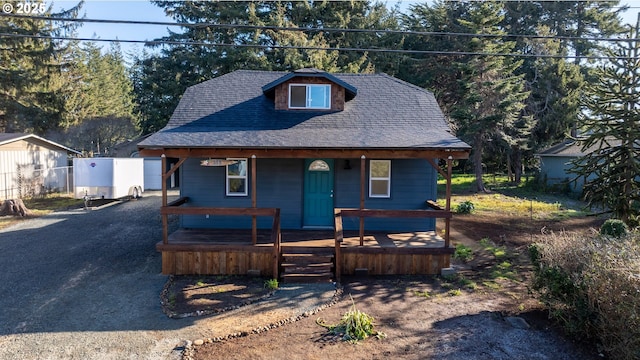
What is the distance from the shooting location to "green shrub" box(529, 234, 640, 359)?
183 inches

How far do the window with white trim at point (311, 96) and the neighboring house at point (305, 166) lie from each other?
31 millimetres

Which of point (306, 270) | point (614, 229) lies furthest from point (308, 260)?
point (614, 229)

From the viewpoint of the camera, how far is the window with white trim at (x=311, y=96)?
459 inches

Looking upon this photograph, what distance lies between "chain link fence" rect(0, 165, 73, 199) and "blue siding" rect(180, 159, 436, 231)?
15.0m

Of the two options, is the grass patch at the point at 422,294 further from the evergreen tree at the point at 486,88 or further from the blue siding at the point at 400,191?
the evergreen tree at the point at 486,88

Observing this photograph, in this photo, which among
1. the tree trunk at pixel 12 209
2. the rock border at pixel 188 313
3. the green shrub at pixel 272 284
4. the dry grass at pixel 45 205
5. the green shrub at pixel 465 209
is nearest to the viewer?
the rock border at pixel 188 313

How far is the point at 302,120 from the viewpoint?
36.6 ft

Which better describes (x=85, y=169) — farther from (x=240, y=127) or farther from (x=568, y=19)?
(x=568, y=19)

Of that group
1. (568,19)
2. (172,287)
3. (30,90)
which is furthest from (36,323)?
(568,19)

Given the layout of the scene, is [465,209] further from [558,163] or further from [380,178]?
[558,163]

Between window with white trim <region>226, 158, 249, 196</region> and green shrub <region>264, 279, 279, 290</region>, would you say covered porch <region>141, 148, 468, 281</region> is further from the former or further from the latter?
window with white trim <region>226, 158, 249, 196</region>

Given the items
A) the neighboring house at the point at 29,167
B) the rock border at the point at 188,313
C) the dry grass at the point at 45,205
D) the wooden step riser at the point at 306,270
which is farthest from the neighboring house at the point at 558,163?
the neighboring house at the point at 29,167

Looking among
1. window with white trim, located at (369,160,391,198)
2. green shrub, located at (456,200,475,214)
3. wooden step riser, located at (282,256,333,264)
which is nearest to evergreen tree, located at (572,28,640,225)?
green shrub, located at (456,200,475,214)

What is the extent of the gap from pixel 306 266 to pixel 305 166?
3.42 m
